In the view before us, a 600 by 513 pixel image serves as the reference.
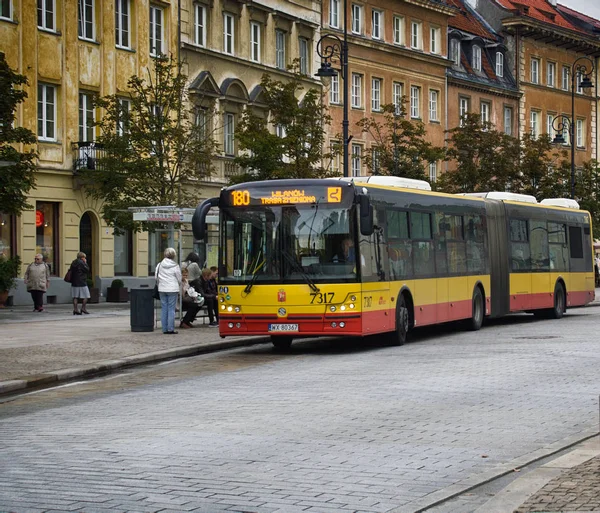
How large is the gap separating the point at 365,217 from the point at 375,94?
1606 inches

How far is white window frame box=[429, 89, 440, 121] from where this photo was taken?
6600 cm


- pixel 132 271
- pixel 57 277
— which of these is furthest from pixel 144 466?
pixel 132 271

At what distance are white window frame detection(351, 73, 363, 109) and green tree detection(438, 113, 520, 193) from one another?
543cm

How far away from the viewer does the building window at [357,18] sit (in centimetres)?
5950

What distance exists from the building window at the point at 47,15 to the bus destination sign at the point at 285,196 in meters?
20.5

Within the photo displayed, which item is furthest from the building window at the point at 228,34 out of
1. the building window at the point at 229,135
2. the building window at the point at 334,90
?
the building window at the point at 334,90

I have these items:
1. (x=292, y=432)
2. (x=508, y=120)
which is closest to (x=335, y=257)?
(x=292, y=432)

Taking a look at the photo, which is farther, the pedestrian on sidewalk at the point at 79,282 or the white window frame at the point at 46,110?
the white window frame at the point at 46,110

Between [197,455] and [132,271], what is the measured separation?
35363 millimetres

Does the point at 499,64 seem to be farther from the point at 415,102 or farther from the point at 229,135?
the point at 229,135

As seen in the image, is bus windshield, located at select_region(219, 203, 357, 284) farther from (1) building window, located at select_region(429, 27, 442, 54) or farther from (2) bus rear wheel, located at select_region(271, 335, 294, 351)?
(1) building window, located at select_region(429, 27, 442, 54)

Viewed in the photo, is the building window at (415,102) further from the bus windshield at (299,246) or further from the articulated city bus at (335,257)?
the bus windshield at (299,246)

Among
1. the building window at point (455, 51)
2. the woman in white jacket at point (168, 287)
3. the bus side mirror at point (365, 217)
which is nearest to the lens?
the bus side mirror at point (365, 217)

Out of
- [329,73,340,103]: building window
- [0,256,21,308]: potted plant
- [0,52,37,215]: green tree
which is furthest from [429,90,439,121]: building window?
[0,52,37,215]: green tree
